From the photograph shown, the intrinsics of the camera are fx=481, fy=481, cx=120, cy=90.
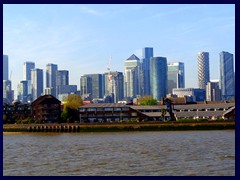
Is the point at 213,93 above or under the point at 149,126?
above

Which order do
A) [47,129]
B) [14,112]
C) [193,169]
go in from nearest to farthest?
[193,169], [47,129], [14,112]

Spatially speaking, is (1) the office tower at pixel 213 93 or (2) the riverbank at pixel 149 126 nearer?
(2) the riverbank at pixel 149 126

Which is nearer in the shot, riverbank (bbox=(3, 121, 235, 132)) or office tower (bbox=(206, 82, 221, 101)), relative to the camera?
riverbank (bbox=(3, 121, 235, 132))

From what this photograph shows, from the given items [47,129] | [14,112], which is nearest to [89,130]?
[47,129]

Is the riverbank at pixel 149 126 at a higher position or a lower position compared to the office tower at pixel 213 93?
lower

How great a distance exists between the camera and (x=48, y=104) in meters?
65.2

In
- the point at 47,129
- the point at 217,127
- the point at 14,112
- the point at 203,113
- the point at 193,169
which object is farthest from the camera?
the point at 14,112

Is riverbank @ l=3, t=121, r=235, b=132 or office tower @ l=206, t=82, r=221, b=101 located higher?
office tower @ l=206, t=82, r=221, b=101
